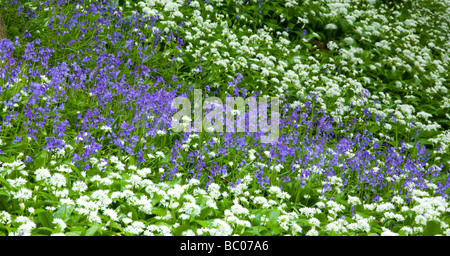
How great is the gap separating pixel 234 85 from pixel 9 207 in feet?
13.1

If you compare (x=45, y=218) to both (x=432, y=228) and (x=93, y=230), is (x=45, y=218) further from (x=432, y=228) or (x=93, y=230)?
(x=432, y=228)

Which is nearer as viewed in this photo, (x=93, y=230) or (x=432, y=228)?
(x=93, y=230)

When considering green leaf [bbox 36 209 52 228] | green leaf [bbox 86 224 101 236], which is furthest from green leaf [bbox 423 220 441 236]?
green leaf [bbox 36 209 52 228]

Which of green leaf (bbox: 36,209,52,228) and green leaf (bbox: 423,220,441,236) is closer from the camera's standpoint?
green leaf (bbox: 36,209,52,228)

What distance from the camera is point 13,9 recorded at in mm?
7051

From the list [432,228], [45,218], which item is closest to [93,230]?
A: [45,218]

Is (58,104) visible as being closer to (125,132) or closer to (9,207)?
Result: (125,132)

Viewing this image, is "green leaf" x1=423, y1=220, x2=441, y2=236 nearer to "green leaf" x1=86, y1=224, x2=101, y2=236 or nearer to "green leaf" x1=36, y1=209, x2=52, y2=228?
"green leaf" x1=86, y1=224, x2=101, y2=236

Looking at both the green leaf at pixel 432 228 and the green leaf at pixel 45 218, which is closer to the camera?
the green leaf at pixel 45 218

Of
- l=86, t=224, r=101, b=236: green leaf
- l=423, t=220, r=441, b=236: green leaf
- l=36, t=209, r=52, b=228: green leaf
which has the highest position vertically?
l=36, t=209, r=52, b=228: green leaf

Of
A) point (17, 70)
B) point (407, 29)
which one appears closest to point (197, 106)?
point (17, 70)

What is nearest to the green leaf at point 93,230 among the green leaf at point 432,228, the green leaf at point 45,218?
the green leaf at point 45,218

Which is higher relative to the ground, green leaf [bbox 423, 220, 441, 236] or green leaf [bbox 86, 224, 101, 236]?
green leaf [bbox 86, 224, 101, 236]

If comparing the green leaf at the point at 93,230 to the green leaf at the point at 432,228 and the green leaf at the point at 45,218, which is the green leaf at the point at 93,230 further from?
the green leaf at the point at 432,228
